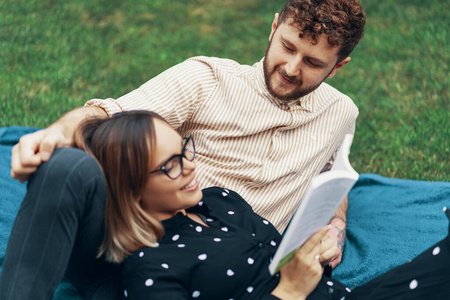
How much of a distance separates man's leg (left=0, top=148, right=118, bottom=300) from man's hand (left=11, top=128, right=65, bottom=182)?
0.03 metres

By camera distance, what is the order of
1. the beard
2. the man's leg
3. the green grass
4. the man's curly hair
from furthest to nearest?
the green grass
the beard
the man's curly hair
the man's leg

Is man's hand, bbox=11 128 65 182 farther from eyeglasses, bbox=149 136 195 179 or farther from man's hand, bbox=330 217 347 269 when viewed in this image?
man's hand, bbox=330 217 347 269

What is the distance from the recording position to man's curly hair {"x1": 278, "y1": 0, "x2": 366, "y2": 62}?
2.92 metres

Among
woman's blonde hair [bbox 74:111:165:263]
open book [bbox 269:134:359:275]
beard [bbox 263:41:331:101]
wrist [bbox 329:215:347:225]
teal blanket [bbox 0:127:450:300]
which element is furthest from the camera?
wrist [bbox 329:215:347:225]

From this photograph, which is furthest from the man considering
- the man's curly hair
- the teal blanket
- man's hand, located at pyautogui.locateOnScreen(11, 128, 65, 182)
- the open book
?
the open book

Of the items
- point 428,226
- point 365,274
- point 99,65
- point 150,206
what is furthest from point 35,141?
point 99,65

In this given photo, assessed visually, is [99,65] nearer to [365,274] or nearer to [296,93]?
[296,93]

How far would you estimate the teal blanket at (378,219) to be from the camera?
3.17 meters

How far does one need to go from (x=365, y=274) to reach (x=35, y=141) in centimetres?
195

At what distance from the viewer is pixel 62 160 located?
2047 mm

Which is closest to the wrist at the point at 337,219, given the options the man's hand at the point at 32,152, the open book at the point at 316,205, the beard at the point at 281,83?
the beard at the point at 281,83

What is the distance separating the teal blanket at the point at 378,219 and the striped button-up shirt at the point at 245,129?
1.74ft

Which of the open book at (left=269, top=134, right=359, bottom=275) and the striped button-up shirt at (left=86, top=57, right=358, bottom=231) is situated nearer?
the open book at (left=269, top=134, right=359, bottom=275)

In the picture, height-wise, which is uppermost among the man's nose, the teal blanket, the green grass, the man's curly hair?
the man's curly hair
